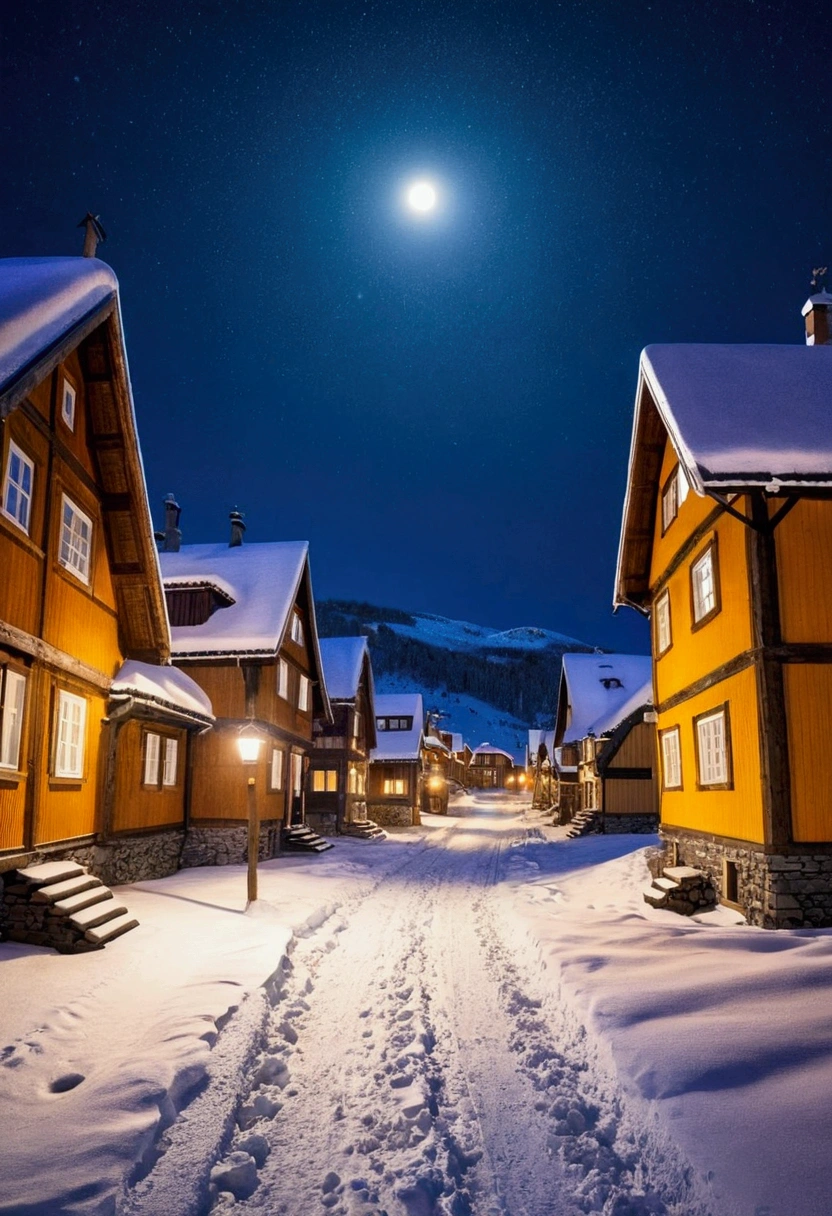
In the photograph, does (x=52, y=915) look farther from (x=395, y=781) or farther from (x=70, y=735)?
(x=395, y=781)

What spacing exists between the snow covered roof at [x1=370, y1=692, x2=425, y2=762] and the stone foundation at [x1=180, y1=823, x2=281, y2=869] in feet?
66.1

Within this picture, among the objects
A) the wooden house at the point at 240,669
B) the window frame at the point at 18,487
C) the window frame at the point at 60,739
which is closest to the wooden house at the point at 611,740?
the wooden house at the point at 240,669

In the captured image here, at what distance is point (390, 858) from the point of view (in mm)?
22016

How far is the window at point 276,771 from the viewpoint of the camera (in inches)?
870

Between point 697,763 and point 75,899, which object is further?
point 697,763

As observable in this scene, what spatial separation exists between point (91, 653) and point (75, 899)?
4662mm

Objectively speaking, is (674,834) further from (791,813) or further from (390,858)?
(390,858)

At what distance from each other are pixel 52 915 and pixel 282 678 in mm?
14077

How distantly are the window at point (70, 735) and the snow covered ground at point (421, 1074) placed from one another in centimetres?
323

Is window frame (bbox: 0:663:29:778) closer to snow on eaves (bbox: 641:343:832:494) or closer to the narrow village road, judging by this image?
the narrow village road

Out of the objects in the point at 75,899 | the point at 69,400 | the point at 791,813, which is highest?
Answer: the point at 69,400

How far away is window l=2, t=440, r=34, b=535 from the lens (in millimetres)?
9859

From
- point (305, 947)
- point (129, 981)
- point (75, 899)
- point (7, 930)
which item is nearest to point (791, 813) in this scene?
point (305, 947)

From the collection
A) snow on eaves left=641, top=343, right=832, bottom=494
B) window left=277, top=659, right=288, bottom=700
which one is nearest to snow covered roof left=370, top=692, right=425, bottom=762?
window left=277, top=659, right=288, bottom=700
